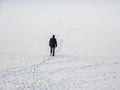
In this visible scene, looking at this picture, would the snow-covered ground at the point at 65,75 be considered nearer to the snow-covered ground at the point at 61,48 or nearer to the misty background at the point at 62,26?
the snow-covered ground at the point at 61,48

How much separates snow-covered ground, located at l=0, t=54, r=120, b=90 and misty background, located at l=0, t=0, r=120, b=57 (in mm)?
2124

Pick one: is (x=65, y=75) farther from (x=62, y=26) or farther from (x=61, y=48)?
(x=62, y=26)

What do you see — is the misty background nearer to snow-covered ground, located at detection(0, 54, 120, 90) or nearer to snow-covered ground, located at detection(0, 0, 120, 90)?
snow-covered ground, located at detection(0, 0, 120, 90)

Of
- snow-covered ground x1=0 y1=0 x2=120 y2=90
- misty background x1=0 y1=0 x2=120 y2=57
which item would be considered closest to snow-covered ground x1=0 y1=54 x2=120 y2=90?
snow-covered ground x1=0 y1=0 x2=120 y2=90

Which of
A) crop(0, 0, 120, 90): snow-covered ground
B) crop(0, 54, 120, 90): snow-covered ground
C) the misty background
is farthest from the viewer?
the misty background

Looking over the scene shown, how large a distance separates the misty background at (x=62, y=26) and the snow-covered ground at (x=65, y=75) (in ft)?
6.97

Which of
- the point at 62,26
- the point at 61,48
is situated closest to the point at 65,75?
the point at 61,48

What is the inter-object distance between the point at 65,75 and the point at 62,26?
1402cm

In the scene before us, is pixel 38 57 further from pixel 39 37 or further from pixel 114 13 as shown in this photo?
pixel 114 13

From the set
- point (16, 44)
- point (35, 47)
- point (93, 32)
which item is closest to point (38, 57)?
point (35, 47)

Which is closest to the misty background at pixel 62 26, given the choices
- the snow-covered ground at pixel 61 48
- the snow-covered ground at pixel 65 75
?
the snow-covered ground at pixel 61 48

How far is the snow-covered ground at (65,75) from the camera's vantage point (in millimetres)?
8992

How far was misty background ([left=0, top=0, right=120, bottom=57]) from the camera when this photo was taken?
16.0 metres

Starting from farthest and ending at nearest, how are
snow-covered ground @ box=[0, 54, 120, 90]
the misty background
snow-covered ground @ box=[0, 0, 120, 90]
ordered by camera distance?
the misty background, snow-covered ground @ box=[0, 0, 120, 90], snow-covered ground @ box=[0, 54, 120, 90]
